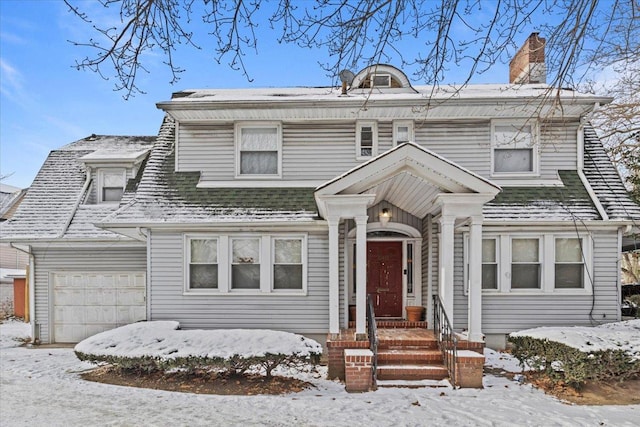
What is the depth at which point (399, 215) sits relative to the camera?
11.0 metres

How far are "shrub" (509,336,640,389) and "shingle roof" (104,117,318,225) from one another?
5361 mm

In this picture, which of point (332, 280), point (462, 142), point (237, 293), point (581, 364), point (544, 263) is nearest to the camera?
point (581, 364)

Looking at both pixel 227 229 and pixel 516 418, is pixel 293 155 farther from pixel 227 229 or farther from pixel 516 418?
pixel 516 418

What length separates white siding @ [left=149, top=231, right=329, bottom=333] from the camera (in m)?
10.2

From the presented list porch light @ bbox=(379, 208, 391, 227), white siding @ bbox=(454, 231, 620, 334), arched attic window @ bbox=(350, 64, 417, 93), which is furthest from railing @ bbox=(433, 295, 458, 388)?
arched attic window @ bbox=(350, 64, 417, 93)

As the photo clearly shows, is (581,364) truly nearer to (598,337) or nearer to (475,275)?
(598,337)

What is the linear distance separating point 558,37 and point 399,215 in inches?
262

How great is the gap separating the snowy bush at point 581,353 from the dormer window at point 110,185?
454 inches

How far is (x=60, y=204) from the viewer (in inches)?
512

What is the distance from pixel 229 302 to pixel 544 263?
744cm

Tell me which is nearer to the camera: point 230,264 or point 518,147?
point 230,264

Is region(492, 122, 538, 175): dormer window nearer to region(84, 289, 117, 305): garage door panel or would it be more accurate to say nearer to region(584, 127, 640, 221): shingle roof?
region(584, 127, 640, 221): shingle roof

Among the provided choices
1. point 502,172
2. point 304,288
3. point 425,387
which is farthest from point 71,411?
point 502,172

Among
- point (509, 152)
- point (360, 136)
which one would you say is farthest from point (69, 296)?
point (509, 152)
